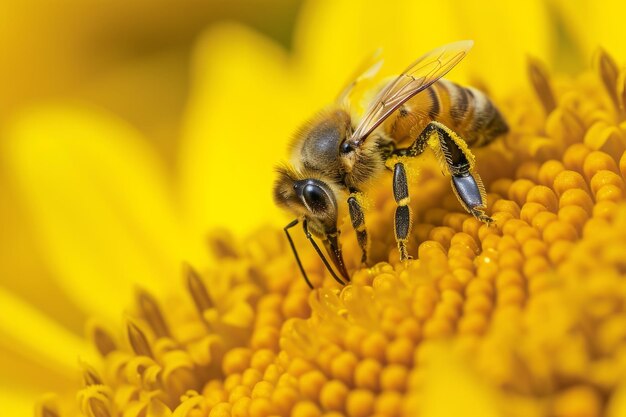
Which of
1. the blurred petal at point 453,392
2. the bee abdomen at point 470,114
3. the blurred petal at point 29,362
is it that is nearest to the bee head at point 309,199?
the bee abdomen at point 470,114

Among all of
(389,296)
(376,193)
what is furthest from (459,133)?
(389,296)

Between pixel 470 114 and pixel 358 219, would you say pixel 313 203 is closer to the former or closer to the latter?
pixel 358 219

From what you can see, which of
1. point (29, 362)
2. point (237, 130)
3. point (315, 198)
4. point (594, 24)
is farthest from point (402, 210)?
point (237, 130)

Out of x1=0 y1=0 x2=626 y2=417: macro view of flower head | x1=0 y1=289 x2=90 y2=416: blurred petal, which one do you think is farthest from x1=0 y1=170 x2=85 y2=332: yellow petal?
x1=0 y1=289 x2=90 y2=416: blurred petal

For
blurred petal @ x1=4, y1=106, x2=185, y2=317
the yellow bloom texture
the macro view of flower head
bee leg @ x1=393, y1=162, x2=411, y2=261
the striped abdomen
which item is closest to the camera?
the yellow bloom texture

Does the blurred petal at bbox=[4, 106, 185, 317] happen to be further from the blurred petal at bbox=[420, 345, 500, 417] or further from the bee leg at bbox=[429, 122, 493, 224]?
the blurred petal at bbox=[420, 345, 500, 417]

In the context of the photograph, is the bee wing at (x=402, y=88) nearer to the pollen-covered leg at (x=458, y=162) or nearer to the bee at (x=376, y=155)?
the bee at (x=376, y=155)
